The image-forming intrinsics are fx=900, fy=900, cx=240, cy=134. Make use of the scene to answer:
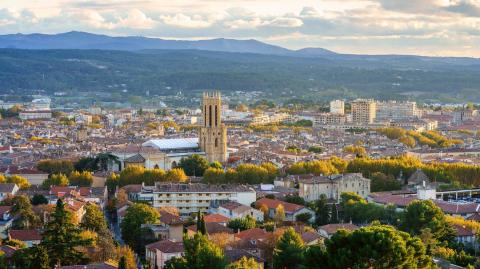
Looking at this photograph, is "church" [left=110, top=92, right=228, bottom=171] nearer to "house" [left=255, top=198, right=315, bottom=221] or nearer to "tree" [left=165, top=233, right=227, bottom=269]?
"house" [left=255, top=198, right=315, bottom=221]

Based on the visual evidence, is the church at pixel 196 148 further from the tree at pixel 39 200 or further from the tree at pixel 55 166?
the tree at pixel 39 200

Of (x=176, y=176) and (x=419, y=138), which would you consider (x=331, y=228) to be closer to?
(x=176, y=176)

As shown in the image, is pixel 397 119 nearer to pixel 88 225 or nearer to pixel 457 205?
pixel 457 205

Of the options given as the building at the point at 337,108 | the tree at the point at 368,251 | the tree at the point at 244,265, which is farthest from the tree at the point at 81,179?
the building at the point at 337,108

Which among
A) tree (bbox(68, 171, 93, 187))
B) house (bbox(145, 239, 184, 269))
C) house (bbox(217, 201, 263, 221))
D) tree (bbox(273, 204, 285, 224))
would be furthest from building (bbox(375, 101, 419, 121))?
house (bbox(145, 239, 184, 269))

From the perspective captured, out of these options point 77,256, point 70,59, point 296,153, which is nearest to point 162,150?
point 296,153

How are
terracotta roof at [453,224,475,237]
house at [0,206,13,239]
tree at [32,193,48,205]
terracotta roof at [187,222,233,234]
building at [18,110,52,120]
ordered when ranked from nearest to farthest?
terracotta roof at [187,222,233,234]
terracotta roof at [453,224,475,237]
house at [0,206,13,239]
tree at [32,193,48,205]
building at [18,110,52,120]

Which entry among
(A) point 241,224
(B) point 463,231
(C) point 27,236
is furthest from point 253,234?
(C) point 27,236
